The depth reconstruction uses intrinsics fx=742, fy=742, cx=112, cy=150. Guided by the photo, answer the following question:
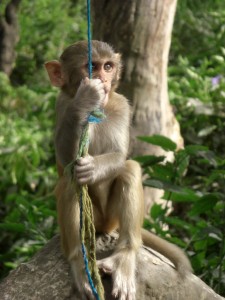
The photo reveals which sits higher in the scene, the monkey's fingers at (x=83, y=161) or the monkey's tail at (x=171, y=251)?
the monkey's fingers at (x=83, y=161)

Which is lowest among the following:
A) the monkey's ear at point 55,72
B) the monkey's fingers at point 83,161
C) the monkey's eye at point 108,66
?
the monkey's fingers at point 83,161

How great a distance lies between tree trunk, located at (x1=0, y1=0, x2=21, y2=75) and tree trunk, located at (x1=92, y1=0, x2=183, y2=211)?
239 centimetres

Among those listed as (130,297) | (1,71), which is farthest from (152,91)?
(130,297)

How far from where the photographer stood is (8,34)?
10445 mm

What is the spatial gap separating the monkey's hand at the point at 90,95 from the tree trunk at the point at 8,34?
5.98m

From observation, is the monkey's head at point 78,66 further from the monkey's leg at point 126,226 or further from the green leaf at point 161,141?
the green leaf at point 161,141

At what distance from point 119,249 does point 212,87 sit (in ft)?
19.7

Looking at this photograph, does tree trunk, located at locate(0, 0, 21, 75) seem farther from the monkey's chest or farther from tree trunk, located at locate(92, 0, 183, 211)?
the monkey's chest

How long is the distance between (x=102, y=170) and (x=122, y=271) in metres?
0.67

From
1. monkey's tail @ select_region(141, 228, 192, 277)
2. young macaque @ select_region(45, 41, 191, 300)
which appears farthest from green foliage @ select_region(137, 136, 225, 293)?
young macaque @ select_region(45, 41, 191, 300)

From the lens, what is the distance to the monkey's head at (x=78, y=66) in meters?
5.15

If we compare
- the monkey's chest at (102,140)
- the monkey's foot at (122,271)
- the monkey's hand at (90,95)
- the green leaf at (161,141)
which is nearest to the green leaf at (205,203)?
the green leaf at (161,141)

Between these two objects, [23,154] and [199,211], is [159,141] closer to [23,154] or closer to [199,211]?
[199,211]

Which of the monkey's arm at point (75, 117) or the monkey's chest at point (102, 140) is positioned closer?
the monkey's arm at point (75, 117)
